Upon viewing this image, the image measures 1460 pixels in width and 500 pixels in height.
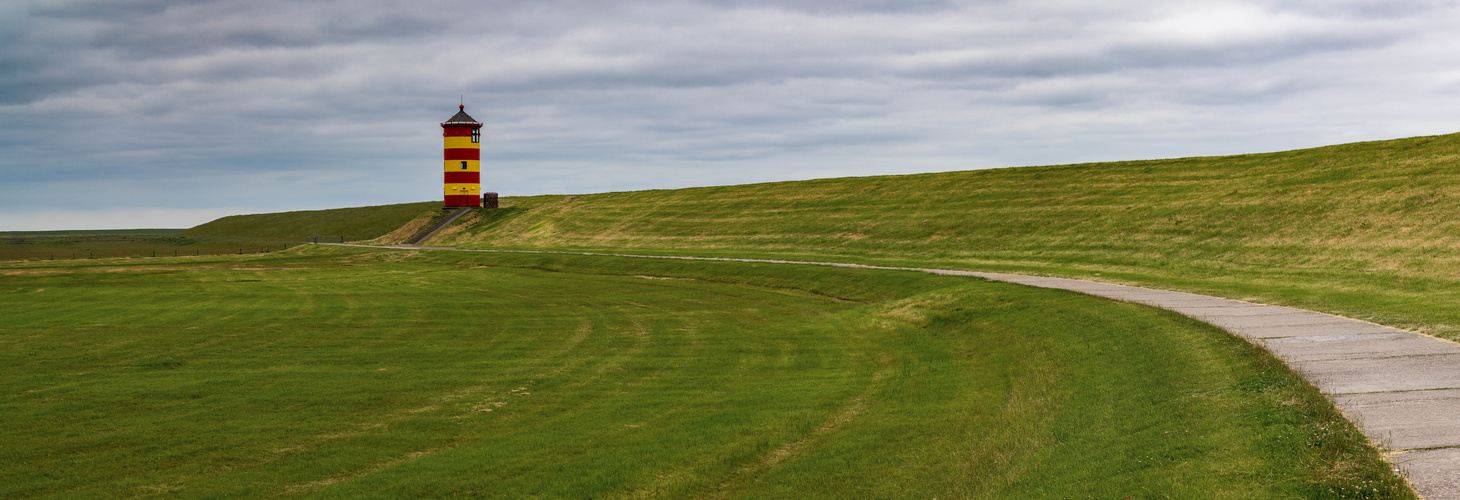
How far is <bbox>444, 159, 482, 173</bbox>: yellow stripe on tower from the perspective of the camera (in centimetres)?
9738

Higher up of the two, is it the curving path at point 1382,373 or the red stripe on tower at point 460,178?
the red stripe on tower at point 460,178

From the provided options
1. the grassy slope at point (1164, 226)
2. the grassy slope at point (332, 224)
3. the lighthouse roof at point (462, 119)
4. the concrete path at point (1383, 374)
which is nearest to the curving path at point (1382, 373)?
the concrete path at point (1383, 374)

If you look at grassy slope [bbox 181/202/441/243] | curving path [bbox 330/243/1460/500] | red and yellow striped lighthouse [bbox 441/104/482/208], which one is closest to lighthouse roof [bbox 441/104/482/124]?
red and yellow striped lighthouse [bbox 441/104/482/208]

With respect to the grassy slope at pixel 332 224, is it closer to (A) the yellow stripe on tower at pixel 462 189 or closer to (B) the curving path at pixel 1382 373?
(A) the yellow stripe on tower at pixel 462 189

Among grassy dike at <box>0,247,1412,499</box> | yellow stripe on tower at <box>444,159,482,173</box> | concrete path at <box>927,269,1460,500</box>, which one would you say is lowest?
grassy dike at <box>0,247,1412,499</box>

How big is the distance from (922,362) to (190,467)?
40.2 feet

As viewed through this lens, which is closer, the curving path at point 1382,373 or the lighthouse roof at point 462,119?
the curving path at point 1382,373

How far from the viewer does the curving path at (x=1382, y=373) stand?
7.69 metres

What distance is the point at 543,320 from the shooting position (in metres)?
25.8

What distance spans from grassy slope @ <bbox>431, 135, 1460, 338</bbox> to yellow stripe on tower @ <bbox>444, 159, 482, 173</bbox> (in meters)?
11.7

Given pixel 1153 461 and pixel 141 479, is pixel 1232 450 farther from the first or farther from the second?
pixel 141 479

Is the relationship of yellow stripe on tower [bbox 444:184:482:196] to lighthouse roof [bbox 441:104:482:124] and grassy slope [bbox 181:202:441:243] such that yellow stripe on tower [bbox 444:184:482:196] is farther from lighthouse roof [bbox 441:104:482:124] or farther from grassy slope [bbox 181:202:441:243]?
grassy slope [bbox 181:202:441:243]

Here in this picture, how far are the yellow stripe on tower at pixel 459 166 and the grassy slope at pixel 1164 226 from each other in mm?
11662

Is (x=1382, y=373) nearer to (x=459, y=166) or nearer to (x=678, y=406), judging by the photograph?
(x=678, y=406)
